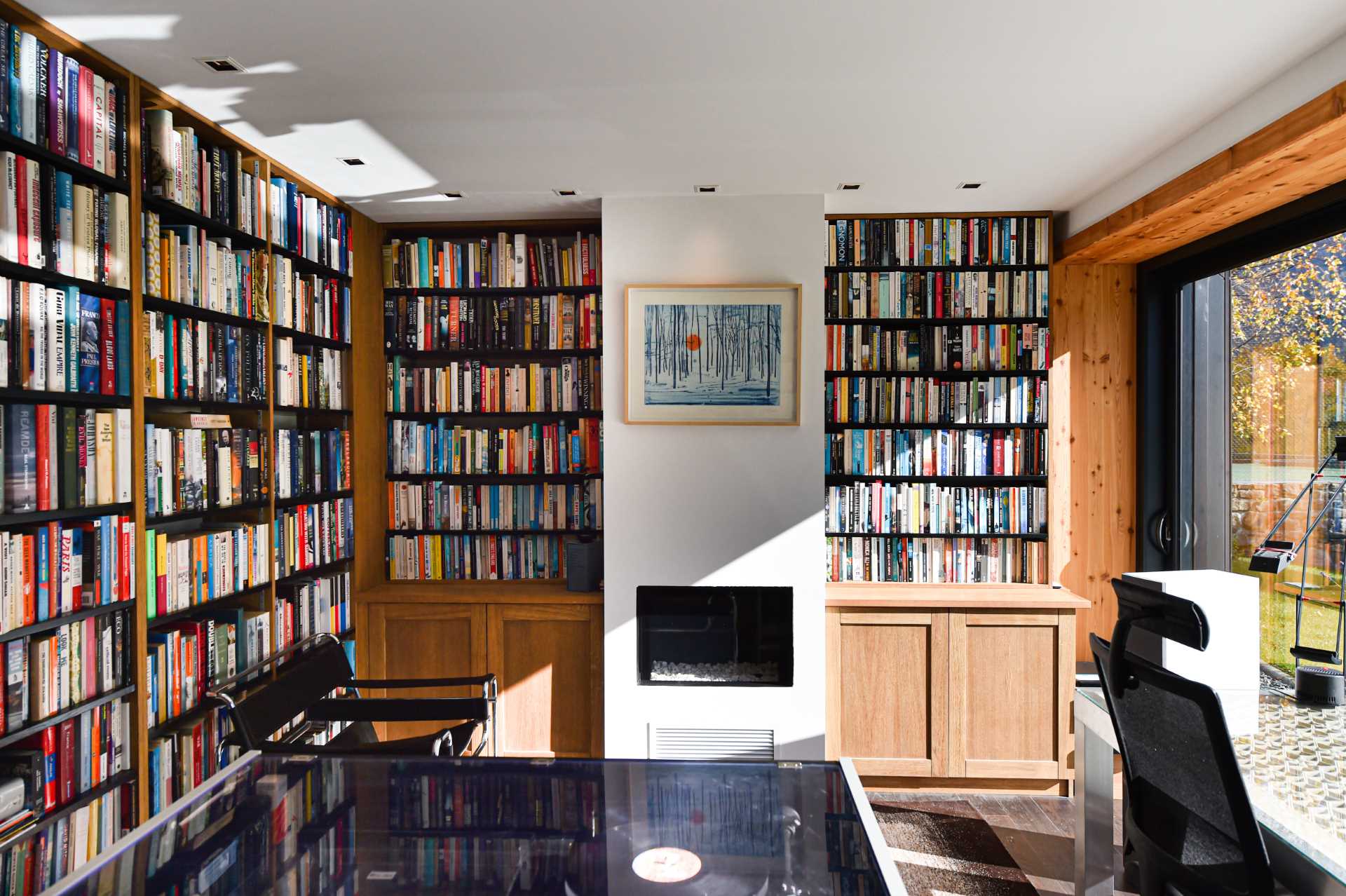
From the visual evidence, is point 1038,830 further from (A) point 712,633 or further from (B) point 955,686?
(A) point 712,633

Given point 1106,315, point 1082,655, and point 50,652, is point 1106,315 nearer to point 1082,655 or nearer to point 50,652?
point 1082,655

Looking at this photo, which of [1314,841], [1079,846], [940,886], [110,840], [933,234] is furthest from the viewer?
[933,234]

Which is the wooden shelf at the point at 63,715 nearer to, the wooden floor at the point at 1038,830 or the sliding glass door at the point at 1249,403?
the wooden floor at the point at 1038,830

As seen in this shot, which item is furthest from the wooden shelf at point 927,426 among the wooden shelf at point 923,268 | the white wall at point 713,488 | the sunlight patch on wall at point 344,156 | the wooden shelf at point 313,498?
the wooden shelf at point 313,498

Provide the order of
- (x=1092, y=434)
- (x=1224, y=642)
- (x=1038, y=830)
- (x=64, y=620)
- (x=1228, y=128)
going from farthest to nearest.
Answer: (x=1092, y=434), (x=1038, y=830), (x=1228, y=128), (x=1224, y=642), (x=64, y=620)

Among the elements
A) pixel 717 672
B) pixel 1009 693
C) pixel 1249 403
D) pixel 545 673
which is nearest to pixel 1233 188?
pixel 1249 403

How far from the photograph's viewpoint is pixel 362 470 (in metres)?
3.87

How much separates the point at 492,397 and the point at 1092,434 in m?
2.95

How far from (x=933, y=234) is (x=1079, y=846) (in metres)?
2.66

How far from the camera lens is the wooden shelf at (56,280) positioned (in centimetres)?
197

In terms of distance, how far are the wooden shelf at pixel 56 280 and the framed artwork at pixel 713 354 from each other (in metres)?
1.93

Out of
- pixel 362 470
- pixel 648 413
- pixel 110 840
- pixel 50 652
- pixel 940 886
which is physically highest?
pixel 648 413

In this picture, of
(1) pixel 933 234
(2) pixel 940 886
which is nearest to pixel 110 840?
(2) pixel 940 886

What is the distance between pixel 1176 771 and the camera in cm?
178
